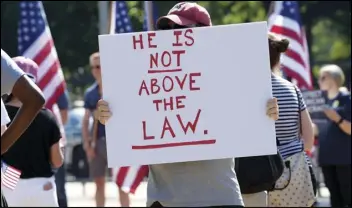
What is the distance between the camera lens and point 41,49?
12.0 meters

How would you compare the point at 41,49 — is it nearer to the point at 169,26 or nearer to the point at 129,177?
the point at 129,177

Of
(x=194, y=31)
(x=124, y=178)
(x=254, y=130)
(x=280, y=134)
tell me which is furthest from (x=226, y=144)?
(x=124, y=178)

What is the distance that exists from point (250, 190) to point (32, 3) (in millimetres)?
6939

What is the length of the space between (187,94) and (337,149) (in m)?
5.90

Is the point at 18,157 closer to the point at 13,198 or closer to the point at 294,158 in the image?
the point at 13,198

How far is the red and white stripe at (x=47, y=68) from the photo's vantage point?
11.3 metres

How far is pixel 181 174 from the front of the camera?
4.93 meters

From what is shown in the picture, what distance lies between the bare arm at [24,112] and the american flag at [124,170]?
24.9 feet

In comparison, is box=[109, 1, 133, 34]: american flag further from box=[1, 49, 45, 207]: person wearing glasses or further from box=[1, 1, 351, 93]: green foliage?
box=[1, 49, 45, 207]: person wearing glasses

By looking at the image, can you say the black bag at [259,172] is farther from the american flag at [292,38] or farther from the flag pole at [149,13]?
the flag pole at [149,13]

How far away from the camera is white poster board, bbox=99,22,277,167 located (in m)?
4.82

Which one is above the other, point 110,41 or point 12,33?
point 12,33

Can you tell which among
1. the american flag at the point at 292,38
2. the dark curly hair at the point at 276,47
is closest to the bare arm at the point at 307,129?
the dark curly hair at the point at 276,47

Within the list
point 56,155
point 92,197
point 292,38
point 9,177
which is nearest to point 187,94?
point 9,177
